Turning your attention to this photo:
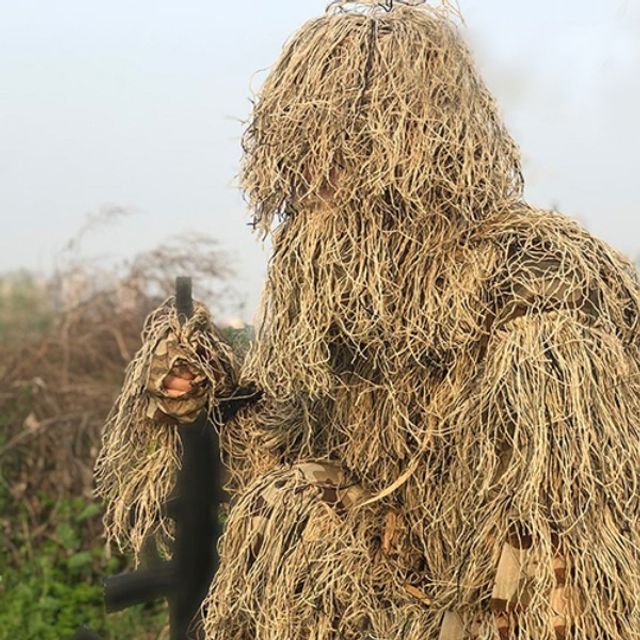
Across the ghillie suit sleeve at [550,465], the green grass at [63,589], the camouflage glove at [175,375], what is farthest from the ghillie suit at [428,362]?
the green grass at [63,589]

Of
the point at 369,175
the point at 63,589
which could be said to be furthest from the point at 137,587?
the point at 63,589

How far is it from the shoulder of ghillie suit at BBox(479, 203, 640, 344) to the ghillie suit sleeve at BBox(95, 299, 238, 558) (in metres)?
0.38

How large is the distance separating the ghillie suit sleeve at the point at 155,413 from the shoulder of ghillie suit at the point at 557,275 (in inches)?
14.9

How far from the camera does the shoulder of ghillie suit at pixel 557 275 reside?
0.89 m

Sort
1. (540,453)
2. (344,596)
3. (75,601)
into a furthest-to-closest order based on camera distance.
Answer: (75,601) < (344,596) < (540,453)

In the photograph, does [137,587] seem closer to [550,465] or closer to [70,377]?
[550,465]

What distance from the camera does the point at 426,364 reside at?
0.95m

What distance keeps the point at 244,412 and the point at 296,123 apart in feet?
1.31

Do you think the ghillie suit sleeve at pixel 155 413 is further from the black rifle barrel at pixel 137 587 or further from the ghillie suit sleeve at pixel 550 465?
the ghillie suit sleeve at pixel 550 465

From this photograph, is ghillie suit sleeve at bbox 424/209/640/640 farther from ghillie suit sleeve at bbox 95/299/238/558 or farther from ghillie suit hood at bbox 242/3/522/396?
ghillie suit sleeve at bbox 95/299/238/558

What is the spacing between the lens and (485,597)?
87 cm

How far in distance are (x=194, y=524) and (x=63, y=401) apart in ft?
5.65

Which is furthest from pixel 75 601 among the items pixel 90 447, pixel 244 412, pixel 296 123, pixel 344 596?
pixel 296 123

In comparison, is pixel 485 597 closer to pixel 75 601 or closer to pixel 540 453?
pixel 540 453
